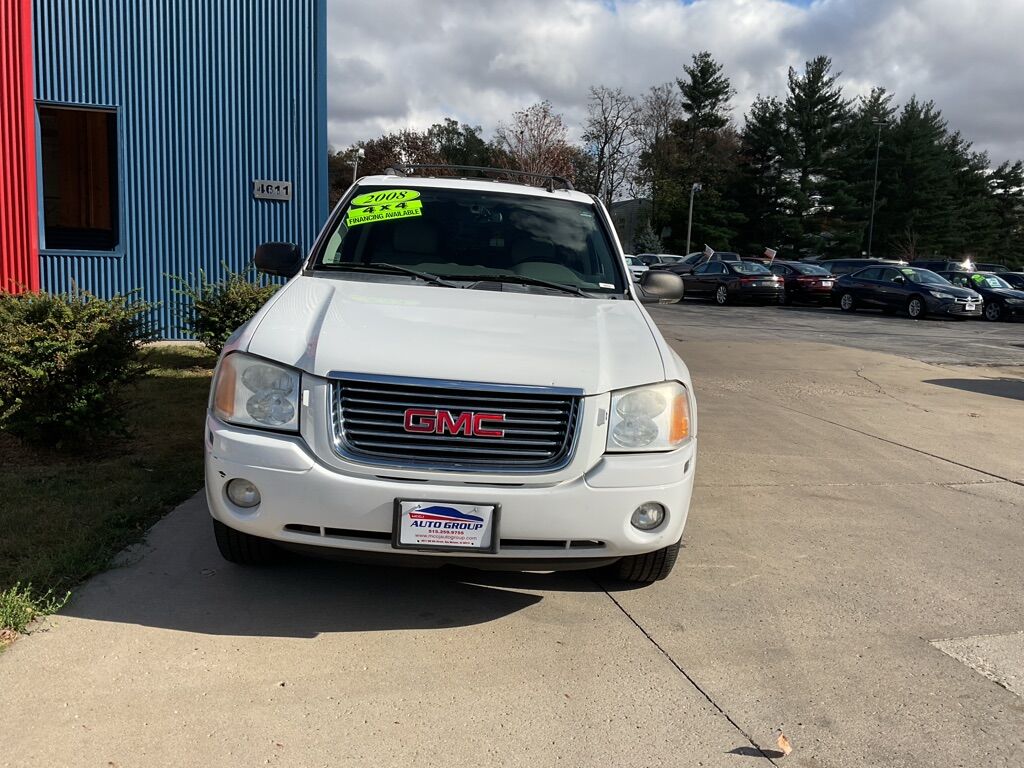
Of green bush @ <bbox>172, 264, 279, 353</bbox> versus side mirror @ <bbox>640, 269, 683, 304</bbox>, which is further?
green bush @ <bbox>172, 264, 279, 353</bbox>

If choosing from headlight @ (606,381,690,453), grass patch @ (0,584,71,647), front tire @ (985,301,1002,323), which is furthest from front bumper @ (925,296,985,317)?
grass patch @ (0,584,71,647)

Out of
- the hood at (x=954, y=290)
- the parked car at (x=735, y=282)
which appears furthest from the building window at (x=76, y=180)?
the hood at (x=954, y=290)

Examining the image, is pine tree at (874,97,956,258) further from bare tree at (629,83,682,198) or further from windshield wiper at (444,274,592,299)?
windshield wiper at (444,274,592,299)

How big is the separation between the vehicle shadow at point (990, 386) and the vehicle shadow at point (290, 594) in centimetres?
906

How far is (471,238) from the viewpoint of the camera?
490 cm

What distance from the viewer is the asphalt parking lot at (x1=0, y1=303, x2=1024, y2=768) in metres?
2.72

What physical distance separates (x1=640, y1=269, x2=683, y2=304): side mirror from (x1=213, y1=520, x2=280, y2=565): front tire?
2.64 metres

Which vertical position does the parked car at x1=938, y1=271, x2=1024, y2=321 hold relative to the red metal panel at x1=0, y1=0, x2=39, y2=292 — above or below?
below

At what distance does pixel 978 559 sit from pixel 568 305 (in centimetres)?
267

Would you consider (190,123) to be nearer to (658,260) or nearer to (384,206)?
(384,206)

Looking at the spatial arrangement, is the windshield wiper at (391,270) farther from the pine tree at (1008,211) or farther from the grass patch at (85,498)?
the pine tree at (1008,211)

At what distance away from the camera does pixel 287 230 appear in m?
12.1

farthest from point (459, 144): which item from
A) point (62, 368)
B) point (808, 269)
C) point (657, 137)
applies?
point (62, 368)

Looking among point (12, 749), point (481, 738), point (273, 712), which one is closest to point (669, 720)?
point (481, 738)
